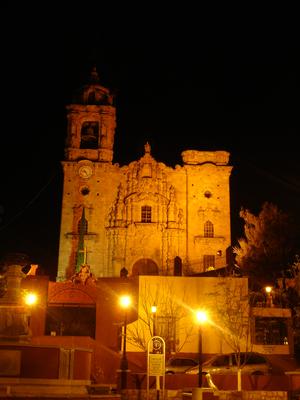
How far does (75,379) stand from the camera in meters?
17.4

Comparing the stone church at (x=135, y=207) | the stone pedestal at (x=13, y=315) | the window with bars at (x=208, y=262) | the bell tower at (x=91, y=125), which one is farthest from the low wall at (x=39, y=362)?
the bell tower at (x=91, y=125)

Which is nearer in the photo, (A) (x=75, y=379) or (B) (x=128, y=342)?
(A) (x=75, y=379)

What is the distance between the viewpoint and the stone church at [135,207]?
1868 inches

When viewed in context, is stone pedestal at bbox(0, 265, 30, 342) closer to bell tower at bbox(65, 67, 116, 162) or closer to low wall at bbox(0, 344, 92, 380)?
low wall at bbox(0, 344, 92, 380)

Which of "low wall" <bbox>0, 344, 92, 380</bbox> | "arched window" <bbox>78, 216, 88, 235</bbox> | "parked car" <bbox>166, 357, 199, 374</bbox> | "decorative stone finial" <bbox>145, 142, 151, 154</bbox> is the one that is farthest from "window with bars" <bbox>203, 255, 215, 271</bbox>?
"low wall" <bbox>0, 344, 92, 380</bbox>

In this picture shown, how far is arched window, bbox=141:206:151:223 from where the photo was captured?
49.2 metres

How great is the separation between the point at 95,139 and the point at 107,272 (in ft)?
40.4

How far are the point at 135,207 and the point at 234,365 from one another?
2616cm

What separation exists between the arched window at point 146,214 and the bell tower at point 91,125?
17.2 feet

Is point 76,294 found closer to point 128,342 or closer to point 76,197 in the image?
point 128,342

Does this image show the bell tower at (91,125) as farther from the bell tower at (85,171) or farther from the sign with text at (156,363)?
the sign with text at (156,363)

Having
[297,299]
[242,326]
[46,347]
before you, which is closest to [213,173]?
[297,299]

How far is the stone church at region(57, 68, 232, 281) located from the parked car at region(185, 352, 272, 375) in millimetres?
20962

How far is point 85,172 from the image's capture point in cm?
4934
